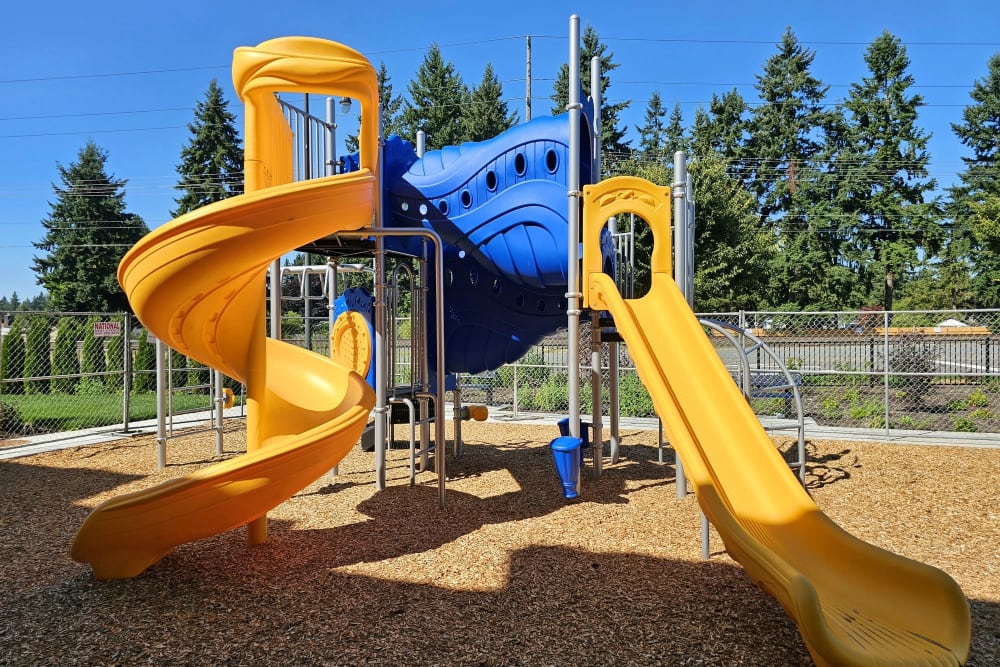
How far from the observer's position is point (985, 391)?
13109 millimetres

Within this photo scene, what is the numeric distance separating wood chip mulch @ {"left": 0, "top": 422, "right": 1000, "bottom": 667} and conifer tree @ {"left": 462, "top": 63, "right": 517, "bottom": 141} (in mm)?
33350

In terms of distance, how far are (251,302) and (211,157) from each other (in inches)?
1637

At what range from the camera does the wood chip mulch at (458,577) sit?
3307 millimetres

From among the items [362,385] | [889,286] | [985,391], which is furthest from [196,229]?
[889,286]

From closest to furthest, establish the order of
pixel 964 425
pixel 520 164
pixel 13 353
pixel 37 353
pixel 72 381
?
1. pixel 520 164
2. pixel 964 425
3. pixel 13 353
4. pixel 37 353
5. pixel 72 381

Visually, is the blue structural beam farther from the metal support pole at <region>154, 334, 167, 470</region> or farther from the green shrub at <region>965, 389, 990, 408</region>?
the green shrub at <region>965, 389, 990, 408</region>

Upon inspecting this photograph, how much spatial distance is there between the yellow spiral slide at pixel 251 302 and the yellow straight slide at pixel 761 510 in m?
2.37

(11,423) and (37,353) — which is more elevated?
(37,353)

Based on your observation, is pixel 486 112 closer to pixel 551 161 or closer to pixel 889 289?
pixel 889 289

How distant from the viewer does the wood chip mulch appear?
10.8 ft

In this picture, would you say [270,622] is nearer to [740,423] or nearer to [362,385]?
[362,385]

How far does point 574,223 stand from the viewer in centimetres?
641

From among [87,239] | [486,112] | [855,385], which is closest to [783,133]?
[486,112]

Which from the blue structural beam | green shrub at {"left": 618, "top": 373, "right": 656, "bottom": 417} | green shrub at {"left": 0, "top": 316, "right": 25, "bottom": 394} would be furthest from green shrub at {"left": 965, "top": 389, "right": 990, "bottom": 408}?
green shrub at {"left": 0, "top": 316, "right": 25, "bottom": 394}
